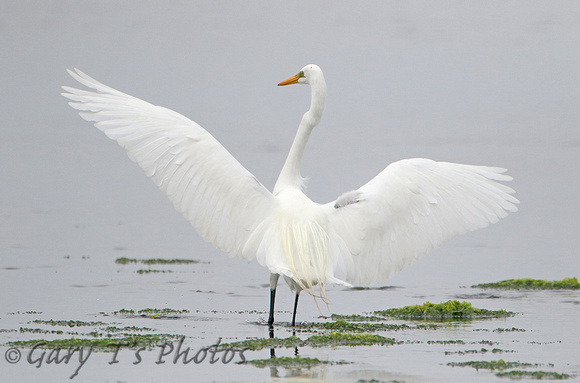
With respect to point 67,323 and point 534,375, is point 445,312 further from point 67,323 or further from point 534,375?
point 67,323

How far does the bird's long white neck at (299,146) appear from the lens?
38.4 feet

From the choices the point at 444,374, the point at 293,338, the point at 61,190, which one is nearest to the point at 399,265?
the point at 293,338

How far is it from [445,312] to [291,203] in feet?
7.12

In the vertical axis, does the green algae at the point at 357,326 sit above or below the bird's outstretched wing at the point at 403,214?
below

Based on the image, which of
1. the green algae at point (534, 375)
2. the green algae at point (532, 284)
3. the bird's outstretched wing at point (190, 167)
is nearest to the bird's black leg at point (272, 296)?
the bird's outstretched wing at point (190, 167)

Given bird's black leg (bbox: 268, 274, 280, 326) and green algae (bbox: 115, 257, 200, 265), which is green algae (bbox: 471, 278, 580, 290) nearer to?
bird's black leg (bbox: 268, 274, 280, 326)

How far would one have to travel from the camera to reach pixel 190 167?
1065 cm

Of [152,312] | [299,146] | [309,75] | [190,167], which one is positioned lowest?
[152,312]

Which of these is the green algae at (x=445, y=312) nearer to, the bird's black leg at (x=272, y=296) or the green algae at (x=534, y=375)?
the bird's black leg at (x=272, y=296)

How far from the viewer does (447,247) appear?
59.2 ft

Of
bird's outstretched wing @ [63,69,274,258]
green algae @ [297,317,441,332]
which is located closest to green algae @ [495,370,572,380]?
green algae @ [297,317,441,332]

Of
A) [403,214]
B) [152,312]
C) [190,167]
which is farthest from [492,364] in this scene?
[152,312]

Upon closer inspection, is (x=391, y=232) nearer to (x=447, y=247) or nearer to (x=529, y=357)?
(x=529, y=357)

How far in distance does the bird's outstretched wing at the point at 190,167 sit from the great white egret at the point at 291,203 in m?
0.01
